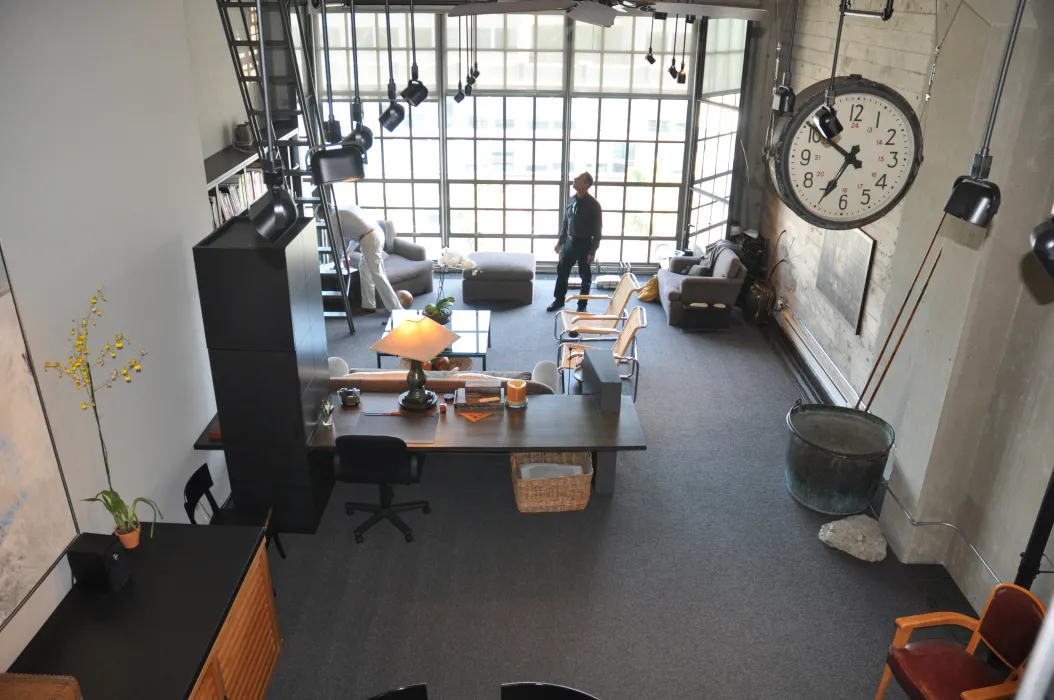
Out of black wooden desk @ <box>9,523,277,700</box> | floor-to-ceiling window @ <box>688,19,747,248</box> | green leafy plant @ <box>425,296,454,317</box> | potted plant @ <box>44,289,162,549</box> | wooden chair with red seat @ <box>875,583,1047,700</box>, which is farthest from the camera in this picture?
floor-to-ceiling window @ <box>688,19,747,248</box>

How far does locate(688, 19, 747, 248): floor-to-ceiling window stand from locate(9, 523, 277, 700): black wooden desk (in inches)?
320

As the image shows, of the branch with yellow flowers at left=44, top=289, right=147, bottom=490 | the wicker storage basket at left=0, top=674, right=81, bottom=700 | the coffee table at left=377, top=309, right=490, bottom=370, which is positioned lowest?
the coffee table at left=377, top=309, right=490, bottom=370

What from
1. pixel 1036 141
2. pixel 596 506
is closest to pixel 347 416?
pixel 596 506

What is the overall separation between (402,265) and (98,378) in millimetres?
6162

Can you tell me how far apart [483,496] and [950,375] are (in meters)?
3.47

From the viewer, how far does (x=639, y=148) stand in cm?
1112

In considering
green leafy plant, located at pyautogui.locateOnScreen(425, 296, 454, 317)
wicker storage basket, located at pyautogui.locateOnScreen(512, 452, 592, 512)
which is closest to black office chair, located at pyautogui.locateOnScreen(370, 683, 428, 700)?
wicker storage basket, located at pyautogui.locateOnScreen(512, 452, 592, 512)

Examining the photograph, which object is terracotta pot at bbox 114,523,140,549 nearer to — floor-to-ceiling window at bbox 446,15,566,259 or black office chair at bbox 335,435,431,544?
black office chair at bbox 335,435,431,544

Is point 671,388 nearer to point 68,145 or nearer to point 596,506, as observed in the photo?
point 596,506

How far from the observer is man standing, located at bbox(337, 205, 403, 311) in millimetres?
9508

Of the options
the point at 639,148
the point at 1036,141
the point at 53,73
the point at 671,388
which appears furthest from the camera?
the point at 639,148

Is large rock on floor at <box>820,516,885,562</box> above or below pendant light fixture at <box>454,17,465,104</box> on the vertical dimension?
below

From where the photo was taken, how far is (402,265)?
1033 cm

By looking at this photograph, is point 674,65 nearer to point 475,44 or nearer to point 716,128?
point 716,128
